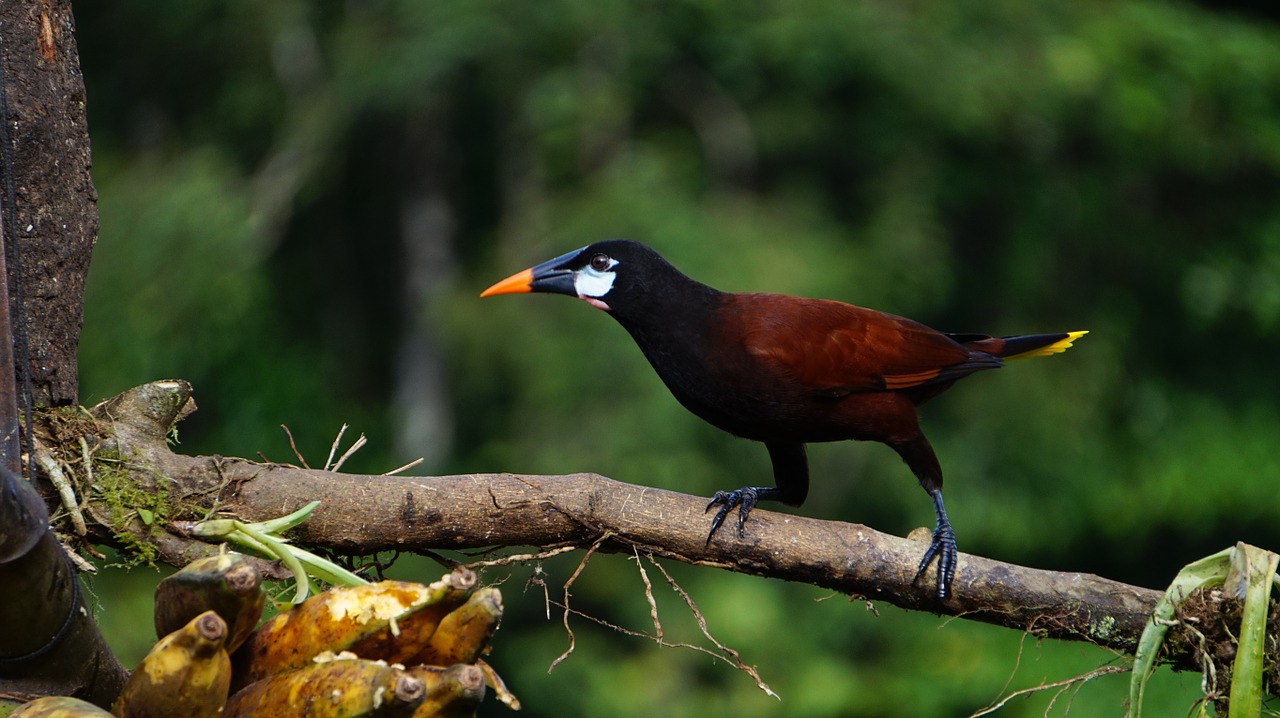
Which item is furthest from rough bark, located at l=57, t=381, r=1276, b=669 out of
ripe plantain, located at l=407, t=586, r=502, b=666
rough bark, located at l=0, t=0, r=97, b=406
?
ripe plantain, located at l=407, t=586, r=502, b=666

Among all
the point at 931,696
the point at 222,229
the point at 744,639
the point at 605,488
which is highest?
the point at 605,488

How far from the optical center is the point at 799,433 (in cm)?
278

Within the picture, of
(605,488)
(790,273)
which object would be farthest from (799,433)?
(790,273)

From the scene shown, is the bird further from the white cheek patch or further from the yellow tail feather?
the yellow tail feather

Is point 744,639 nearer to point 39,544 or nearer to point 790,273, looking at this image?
point 790,273

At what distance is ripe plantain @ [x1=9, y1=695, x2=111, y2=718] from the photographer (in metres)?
1.30

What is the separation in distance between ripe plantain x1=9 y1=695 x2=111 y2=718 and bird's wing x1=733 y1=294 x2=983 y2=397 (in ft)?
5.34

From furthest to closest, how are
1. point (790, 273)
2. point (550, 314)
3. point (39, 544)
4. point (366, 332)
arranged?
point (366, 332)
point (550, 314)
point (790, 273)
point (39, 544)

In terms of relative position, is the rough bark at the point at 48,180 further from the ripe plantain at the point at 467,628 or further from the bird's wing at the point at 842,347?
the bird's wing at the point at 842,347

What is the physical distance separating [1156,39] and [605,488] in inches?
242

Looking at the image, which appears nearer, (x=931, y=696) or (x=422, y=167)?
(x=931, y=696)

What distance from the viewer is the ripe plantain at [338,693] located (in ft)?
4.45

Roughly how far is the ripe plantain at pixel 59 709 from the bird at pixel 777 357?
154cm

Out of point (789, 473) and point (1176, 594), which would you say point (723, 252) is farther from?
point (1176, 594)
